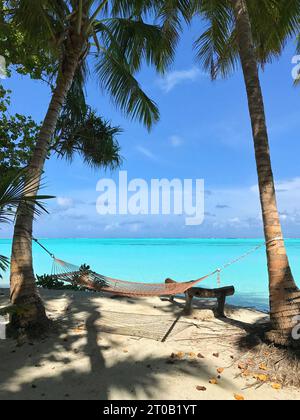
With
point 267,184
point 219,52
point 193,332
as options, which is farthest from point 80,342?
point 219,52

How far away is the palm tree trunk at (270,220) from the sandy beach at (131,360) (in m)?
0.54

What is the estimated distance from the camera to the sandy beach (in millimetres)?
2779

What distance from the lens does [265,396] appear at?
2.73 m

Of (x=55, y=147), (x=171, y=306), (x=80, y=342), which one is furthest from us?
(x=55, y=147)

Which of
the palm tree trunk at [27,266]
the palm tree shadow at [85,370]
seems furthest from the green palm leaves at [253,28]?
the palm tree shadow at [85,370]

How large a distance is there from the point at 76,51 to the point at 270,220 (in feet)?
10.3

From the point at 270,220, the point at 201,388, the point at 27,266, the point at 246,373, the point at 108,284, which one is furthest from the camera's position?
the point at 108,284

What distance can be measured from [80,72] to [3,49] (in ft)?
4.62

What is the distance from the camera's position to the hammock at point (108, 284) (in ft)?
14.9

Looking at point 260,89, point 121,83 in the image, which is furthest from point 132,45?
point 260,89

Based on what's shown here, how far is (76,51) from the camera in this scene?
4734 mm

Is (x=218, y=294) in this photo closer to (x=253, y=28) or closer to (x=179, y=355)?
(x=179, y=355)

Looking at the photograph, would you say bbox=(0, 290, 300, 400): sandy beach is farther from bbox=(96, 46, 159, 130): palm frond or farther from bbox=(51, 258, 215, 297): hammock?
bbox=(96, 46, 159, 130): palm frond
